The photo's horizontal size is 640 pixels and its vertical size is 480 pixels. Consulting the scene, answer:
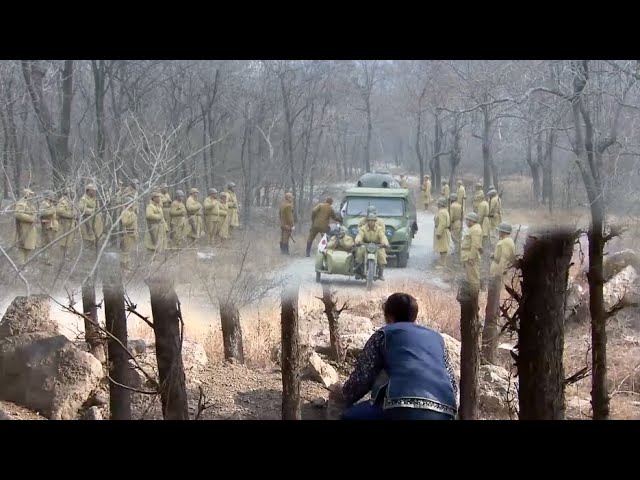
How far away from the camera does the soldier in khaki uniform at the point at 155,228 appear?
3.83 m

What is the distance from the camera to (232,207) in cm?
382

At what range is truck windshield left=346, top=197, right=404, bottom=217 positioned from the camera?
12.3ft

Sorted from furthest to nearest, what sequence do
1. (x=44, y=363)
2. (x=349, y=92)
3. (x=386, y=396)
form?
(x=44, y=363) → (x=349, y=92) → (x=386, y=396)

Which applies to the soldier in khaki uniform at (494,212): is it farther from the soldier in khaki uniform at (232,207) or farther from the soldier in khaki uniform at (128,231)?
the soldier in khaki uniform at (128,231)

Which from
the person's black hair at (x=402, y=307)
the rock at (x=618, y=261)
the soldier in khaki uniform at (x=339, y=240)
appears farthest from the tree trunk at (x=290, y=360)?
A: the rock at (x=618, y=261)

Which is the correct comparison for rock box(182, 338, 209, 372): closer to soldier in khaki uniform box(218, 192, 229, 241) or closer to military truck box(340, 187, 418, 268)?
soldier in khaki uniform box(218, 192, 229, 241)

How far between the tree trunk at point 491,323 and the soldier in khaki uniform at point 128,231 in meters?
2.06

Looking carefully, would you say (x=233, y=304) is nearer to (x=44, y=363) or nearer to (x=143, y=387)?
(x=143, y=387)

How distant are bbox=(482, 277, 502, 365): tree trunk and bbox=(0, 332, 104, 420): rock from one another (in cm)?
242

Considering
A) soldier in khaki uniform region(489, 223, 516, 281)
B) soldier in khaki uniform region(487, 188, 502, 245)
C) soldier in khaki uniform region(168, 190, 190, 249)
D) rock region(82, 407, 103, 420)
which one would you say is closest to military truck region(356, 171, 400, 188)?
soldier in khaki uniform region(487, 188, 502, 245)

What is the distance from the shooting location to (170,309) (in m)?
3.79

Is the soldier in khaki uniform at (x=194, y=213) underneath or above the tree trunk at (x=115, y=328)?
above
